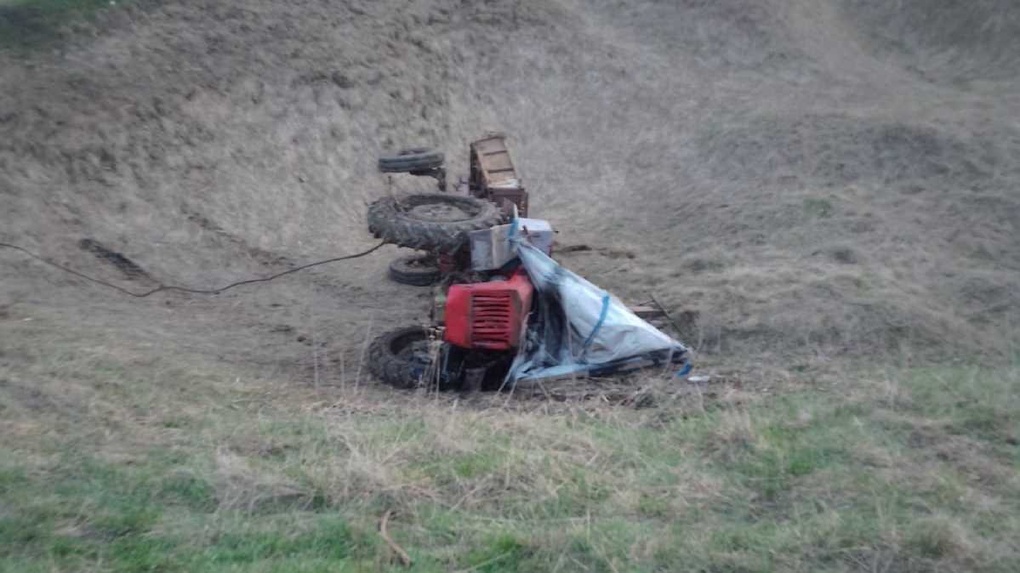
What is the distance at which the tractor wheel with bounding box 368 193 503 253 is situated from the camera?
332 inches

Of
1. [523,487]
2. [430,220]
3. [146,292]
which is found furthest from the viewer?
[146,292]

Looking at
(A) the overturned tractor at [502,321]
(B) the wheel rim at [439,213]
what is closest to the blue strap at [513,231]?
(A) the overturned tractor at [502,321]

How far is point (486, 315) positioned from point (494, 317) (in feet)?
0.21

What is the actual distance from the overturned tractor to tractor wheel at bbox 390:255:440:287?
6.26ft

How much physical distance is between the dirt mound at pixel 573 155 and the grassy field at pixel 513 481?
227cm

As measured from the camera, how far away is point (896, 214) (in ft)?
36.4

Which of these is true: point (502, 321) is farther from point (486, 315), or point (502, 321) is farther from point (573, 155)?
point (573, 155)

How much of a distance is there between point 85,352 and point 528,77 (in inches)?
421

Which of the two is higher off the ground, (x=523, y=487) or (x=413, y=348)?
(x=523, y=487)

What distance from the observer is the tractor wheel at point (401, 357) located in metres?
7.82

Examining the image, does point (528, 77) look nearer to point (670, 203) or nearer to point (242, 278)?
point (670, 203)

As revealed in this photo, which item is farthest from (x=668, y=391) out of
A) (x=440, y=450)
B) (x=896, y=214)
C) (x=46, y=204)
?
(x=46, y=204)

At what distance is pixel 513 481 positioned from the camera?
4816mm

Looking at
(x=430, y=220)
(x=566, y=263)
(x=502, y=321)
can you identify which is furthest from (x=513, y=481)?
(x=566, y=263)
